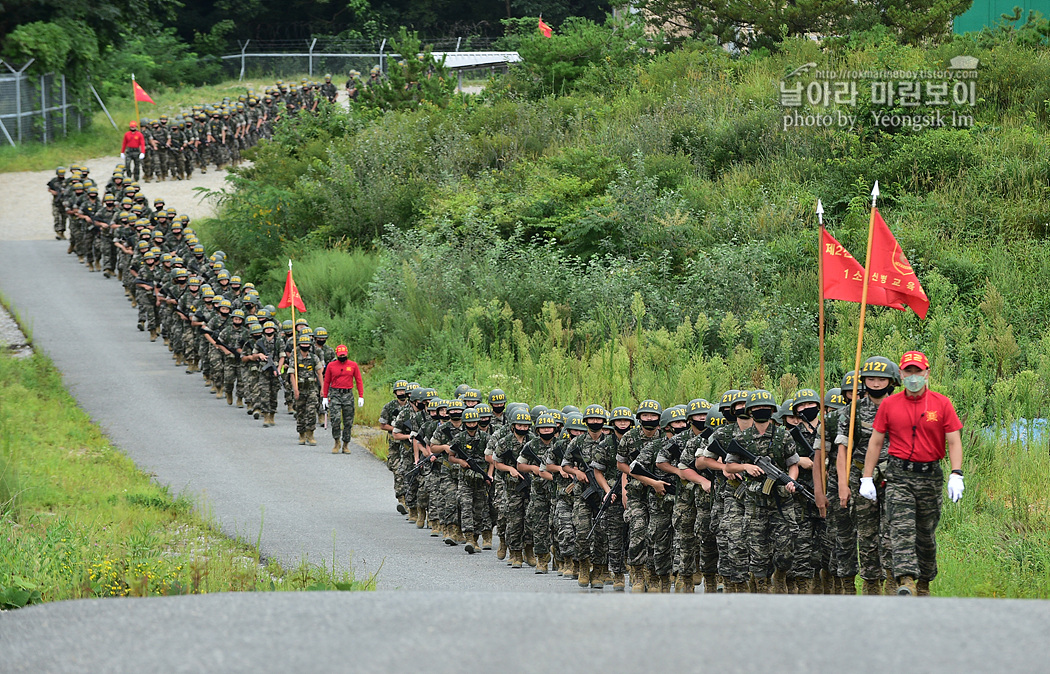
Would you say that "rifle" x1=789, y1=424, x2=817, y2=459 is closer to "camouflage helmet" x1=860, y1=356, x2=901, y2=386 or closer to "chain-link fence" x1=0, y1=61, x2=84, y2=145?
"camouflage helmet" x1=860, y1=356, x2=901, y2=386

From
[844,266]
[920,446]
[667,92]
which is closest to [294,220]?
[667,92]

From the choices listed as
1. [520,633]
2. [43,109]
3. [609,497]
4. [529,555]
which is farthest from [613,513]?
[43,109]

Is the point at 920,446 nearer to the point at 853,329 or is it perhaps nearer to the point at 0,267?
the point at 853,329

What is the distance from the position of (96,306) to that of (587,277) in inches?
474

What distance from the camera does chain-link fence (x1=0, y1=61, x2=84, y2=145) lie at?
41.3 meters

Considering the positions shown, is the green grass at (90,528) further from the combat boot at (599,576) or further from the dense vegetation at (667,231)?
the dense vegetation at (667,231)

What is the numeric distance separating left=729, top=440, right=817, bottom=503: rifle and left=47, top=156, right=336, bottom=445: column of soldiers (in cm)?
1068

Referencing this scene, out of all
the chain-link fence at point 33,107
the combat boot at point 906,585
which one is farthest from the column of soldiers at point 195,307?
the combat boot at point 906,585

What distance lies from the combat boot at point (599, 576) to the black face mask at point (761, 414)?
9.99 ft

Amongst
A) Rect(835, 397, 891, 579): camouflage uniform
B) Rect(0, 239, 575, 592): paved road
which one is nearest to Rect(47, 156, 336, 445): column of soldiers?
Rect(0, 239, 575, 592): paved road

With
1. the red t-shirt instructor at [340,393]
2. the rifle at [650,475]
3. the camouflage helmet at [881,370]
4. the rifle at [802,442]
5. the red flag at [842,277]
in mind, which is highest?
the red flag at [842,277]

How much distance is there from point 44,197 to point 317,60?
22083 mm

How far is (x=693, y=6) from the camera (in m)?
34.6

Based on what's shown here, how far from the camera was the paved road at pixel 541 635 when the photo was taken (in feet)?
20.0
